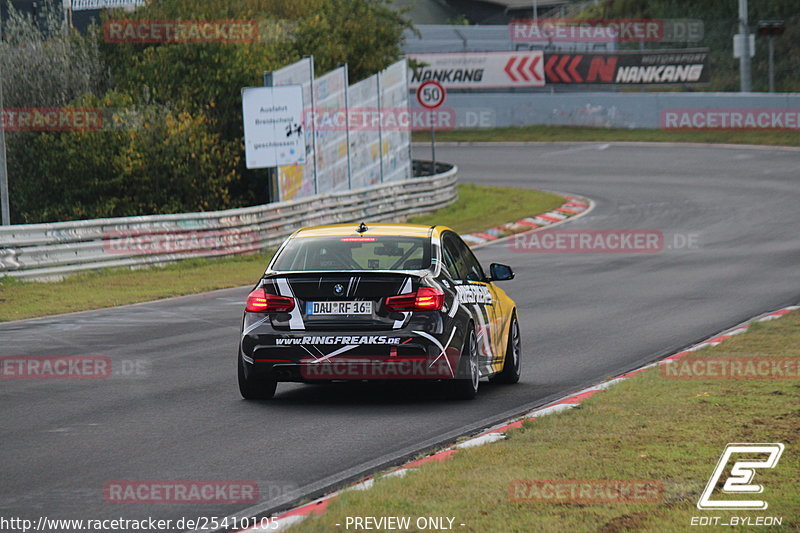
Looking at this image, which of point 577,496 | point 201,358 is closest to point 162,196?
point 201,358

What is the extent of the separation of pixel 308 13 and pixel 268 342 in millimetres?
29526

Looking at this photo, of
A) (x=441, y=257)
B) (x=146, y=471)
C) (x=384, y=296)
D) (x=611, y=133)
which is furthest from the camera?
(x=611, y=133)

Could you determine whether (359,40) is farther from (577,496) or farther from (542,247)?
(577,496)

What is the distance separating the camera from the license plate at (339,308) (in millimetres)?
9805

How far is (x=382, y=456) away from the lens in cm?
805

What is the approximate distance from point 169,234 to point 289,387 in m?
12.6

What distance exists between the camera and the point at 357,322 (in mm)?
9797

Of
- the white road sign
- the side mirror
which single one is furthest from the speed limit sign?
the side mirror

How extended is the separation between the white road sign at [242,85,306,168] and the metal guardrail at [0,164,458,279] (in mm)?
1463
